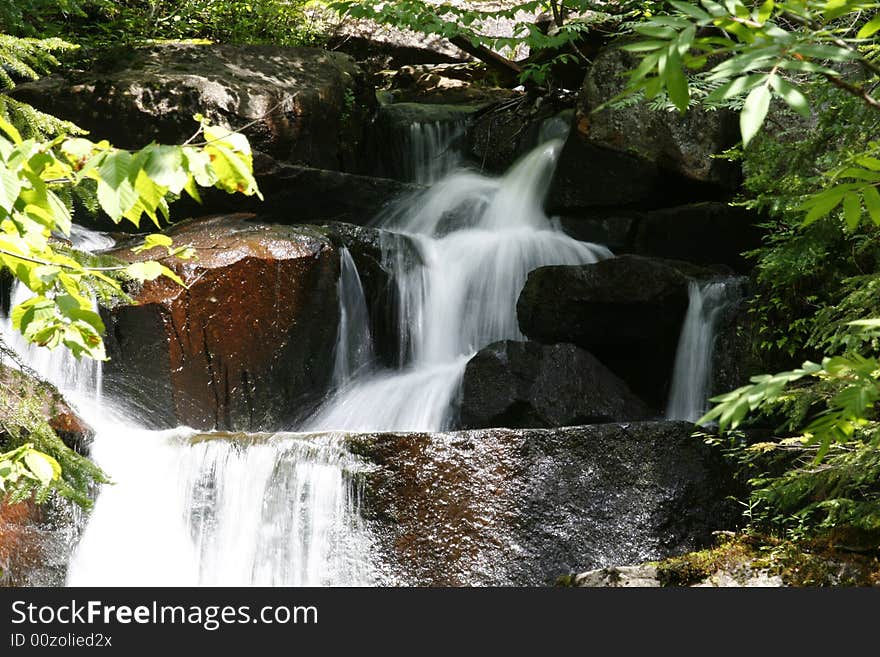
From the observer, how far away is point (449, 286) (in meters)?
9.68

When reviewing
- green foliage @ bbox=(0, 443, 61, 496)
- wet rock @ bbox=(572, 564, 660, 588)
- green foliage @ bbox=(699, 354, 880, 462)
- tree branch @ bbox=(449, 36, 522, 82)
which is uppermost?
tree branch @ bbox=(449, 36, 522, 82)

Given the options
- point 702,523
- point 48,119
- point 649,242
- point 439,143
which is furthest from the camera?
point 439,143

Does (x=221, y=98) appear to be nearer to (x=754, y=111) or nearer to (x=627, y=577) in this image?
(x=627, y=577)

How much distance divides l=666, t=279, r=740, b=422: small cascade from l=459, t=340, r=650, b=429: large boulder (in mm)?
640

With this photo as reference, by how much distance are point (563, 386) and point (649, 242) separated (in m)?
3.28

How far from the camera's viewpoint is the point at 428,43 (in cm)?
1591

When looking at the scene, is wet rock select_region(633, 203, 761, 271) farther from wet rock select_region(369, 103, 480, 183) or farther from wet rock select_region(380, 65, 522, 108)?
wet rock select_region(380, 65, 522, 108)

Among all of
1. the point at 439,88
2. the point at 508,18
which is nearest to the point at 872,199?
the point at 508,18

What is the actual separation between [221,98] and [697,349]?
243 inches

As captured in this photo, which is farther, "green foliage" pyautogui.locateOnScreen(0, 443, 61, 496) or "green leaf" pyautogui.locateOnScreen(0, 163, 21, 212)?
"green foliage" pyautogui.locateOnScreen(0, 443, 61, 496)

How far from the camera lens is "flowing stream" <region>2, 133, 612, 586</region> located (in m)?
5.82

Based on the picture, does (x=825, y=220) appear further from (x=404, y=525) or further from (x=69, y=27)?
(x=69, y=27)

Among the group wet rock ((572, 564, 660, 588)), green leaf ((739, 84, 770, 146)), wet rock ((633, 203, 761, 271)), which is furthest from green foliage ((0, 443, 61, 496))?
wet rock ((633, 203, 761, 271))

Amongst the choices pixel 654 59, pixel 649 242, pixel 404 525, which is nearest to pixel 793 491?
pixel 404 525
